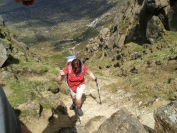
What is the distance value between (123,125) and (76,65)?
4.39 metres

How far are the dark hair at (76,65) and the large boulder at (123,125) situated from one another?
11.7ft

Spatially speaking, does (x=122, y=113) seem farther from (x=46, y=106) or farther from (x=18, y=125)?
(x=18, y=125)

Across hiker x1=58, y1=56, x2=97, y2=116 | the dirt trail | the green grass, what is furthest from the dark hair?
the green grass

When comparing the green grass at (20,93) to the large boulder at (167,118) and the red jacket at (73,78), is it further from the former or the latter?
the large boulder at (167,118)

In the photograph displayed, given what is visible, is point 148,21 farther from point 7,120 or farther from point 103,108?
point 7,120

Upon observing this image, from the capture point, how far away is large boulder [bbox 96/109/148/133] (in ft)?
36.1

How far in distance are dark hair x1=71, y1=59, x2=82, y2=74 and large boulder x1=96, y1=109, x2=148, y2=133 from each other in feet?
11.7

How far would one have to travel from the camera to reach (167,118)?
8.88 meters

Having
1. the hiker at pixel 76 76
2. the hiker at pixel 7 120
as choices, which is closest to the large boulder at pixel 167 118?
the hiker at pixel 76 76

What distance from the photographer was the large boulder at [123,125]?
11.0m

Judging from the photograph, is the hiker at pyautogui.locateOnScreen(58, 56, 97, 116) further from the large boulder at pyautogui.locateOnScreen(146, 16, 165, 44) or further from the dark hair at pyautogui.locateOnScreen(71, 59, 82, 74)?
the large boulder at pyautogui.locateOnScreen(146, 16, 165, 44)

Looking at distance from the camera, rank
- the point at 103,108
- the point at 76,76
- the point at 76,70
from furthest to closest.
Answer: the point at 103,108 < the point at 76,76 < the point at 76,70

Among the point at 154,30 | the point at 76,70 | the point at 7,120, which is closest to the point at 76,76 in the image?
the point at 76,70

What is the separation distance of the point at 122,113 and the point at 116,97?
873 centimetres
